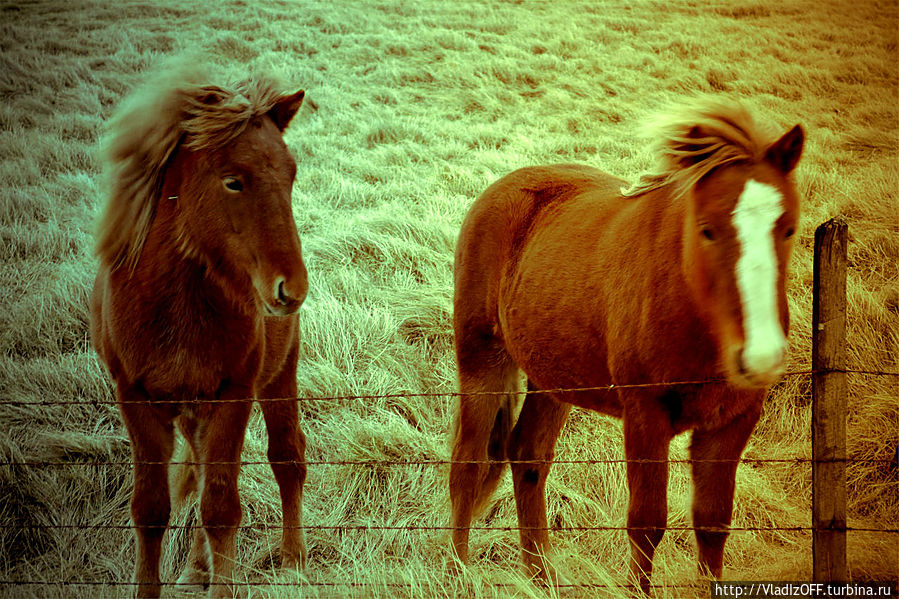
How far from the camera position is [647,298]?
2.58 meters

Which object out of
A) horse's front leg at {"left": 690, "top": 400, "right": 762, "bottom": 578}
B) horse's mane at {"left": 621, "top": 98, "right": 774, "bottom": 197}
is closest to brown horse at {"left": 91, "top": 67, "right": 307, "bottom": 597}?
horse's mane at {"left": 621, "top": 98, "right": 774, "bottom": 197}

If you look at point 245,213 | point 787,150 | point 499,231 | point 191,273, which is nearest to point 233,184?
point 245,213

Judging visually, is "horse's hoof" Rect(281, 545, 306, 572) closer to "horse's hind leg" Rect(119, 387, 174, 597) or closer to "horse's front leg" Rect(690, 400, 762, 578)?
"horse's hind leg" Rect(119, 387, 174, 597)

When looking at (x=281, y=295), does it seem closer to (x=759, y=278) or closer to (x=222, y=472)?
(x=222, y=472)

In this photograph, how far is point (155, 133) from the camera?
291 cm

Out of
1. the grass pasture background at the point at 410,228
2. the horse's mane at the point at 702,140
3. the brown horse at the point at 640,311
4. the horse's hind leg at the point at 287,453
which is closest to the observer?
the brown horse at the point at 640,311

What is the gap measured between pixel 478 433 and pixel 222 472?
1.21 meters

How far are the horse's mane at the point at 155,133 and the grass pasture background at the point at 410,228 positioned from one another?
0.64m

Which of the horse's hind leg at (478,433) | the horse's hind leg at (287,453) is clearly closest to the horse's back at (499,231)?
the horse's hind leg at (478,433)

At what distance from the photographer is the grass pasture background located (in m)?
3.81

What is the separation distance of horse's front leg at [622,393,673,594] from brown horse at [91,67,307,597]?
1327 millimetres

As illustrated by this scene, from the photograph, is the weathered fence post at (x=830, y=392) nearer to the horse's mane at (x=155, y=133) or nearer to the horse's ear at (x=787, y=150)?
the horse's ear at (x=787, y=150)

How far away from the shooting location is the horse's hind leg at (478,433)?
355 cm

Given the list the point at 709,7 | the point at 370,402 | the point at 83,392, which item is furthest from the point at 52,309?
the point at 709,7
